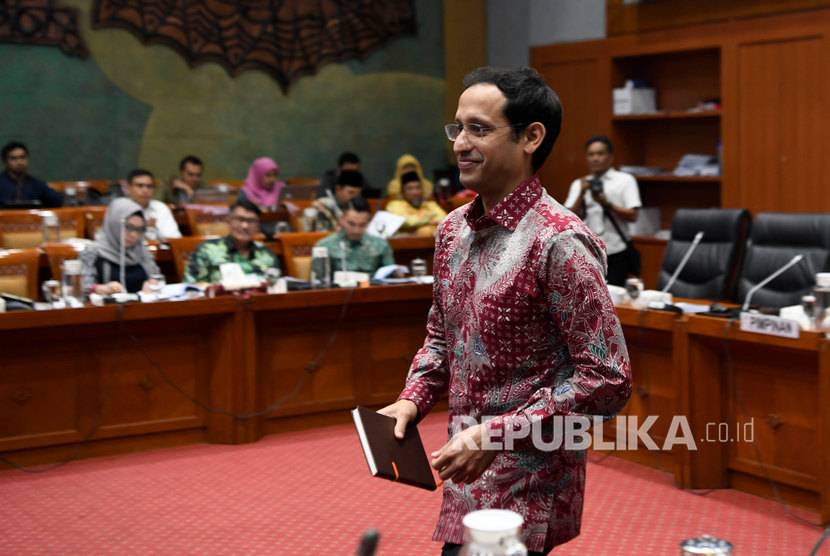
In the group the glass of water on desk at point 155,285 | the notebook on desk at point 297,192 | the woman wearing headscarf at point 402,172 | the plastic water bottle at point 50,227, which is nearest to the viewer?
the glass of water on desk at point 155,285

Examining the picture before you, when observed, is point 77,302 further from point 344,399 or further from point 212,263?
point 344,399

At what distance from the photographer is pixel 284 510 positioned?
12.2ft

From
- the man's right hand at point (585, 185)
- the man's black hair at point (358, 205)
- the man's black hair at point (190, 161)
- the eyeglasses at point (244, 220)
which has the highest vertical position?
the man's black hair at point (190, 161)

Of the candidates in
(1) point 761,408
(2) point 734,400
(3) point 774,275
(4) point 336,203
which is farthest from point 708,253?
(4) point 336,203

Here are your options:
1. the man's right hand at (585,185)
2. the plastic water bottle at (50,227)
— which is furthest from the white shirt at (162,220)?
the man's right hand at (585,185)

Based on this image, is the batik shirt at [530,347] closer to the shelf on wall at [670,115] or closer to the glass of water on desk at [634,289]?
the glass of water on desk at [634,289]

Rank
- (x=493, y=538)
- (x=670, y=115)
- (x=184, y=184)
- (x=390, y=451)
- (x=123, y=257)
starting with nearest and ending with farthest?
(x=493, y=538) → (x=390, y=451) → (x=123, y=257) → (x=670, y=115) → (x=184, y=184)

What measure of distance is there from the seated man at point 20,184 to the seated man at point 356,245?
299cm

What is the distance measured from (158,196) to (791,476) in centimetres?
672

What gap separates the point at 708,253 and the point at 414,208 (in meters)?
3.01

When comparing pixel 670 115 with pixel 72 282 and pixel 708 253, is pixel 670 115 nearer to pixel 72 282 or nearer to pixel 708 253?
pixel 708 253

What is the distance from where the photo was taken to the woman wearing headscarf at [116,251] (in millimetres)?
5004

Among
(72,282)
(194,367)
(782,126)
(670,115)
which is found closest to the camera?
(72,282)

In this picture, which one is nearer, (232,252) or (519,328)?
(519,328)
